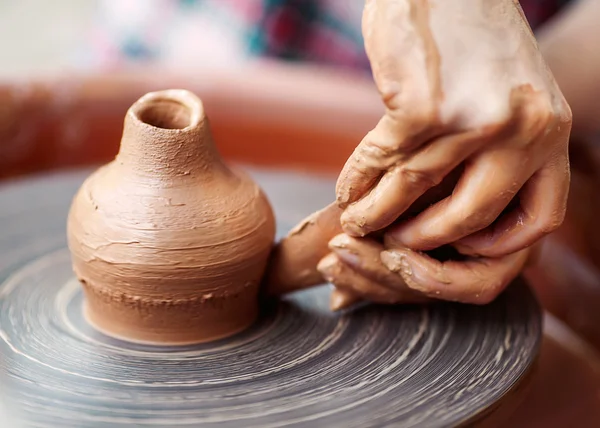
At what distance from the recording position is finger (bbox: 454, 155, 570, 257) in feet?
3.08

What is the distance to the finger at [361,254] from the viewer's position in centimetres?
104

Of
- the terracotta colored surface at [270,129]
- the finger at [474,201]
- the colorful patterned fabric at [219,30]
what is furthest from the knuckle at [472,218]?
the colorful patterned fabric at [219,30]

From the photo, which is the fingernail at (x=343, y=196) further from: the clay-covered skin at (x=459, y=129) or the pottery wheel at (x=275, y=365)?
the pottery wheel at (x=275, y=365)

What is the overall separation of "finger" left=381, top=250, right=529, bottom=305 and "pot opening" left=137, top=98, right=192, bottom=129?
39 centimetres

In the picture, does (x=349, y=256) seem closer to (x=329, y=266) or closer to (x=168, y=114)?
(x=329, y=266)

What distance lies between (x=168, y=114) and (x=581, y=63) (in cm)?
130

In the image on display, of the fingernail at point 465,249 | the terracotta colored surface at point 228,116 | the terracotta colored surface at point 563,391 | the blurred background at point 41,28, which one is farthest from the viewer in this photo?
the blurred background at point 41,28

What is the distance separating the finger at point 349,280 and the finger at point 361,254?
0.02 meters

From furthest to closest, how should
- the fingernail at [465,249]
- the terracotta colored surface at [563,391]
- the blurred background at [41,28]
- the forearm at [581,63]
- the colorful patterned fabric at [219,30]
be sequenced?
the blurred background at [41,28], the colorful patterned fabric at [219,30], the forearm at [581,63], the terracotta colored surface at [563,391], the fingernail at [465,249]

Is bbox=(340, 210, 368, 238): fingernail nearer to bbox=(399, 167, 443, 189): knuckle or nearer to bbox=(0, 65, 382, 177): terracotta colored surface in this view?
bbox=(399, 167, 443, 189): knuckle

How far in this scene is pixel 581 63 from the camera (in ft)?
6.23

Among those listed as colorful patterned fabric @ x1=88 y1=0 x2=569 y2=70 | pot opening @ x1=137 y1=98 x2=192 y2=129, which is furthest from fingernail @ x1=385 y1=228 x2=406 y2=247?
colorful patterned fabric @ x1=88 y1=0 x2=569 y2=70

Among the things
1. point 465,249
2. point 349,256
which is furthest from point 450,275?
point 349,256

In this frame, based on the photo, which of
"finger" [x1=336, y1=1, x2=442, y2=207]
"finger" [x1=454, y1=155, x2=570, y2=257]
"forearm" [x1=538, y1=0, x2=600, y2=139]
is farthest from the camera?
"forearm" [x1=538, y1=0, x2=600, y2=139]
